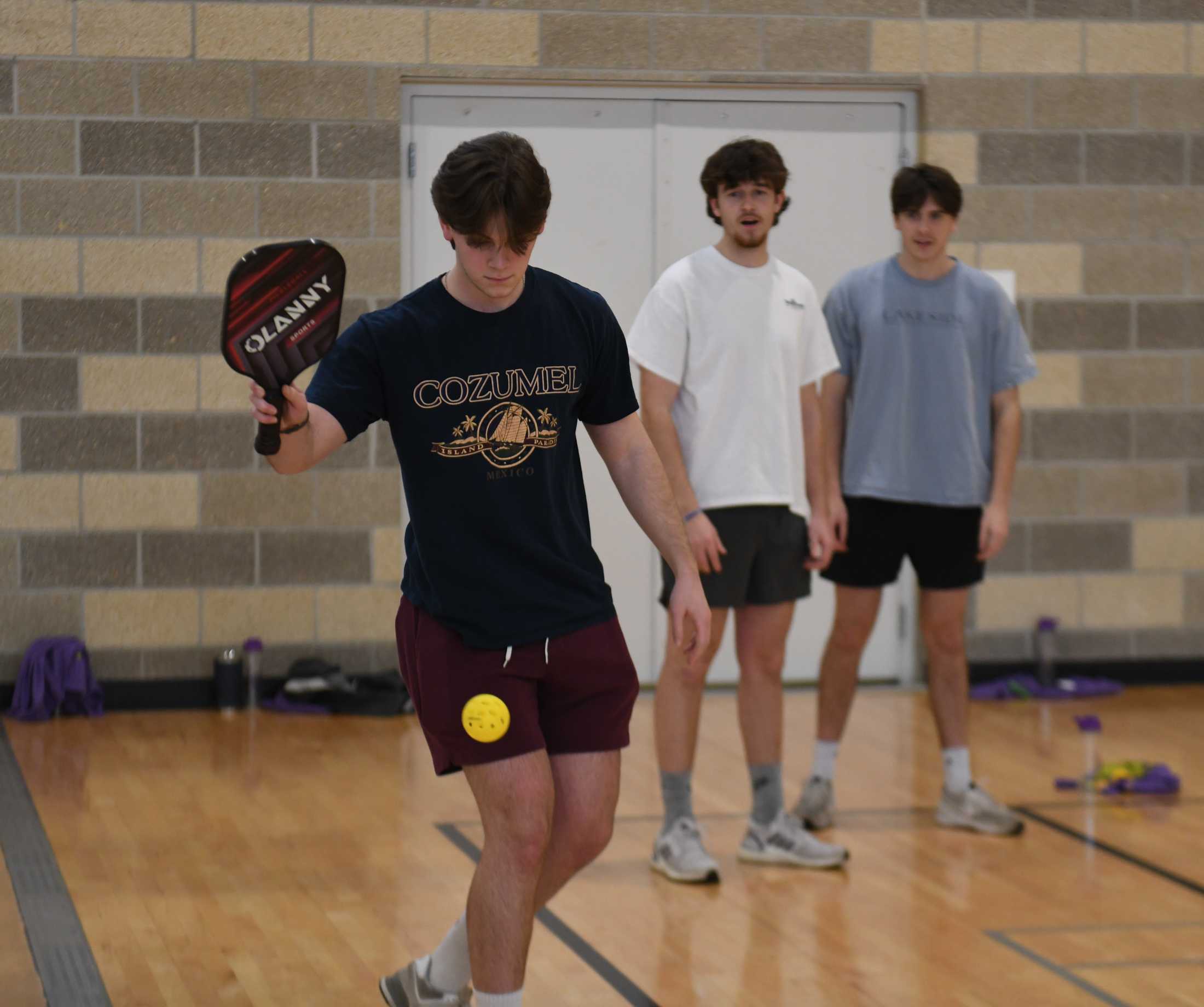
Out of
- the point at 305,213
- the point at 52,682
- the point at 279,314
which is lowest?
the point at 52,682

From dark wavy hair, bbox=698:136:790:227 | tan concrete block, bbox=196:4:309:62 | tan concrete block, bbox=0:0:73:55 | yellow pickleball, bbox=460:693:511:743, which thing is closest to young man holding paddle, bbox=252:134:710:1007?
yellow pickleball, bbox=460:693:511:743

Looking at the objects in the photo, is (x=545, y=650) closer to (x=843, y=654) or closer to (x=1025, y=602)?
(x=843, y=654)

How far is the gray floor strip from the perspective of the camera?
2975mm

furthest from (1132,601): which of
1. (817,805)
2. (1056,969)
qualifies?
(1056,969)

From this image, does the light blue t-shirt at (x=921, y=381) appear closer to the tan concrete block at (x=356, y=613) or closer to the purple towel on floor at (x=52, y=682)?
the tan concrete block at (x=356, y=613)

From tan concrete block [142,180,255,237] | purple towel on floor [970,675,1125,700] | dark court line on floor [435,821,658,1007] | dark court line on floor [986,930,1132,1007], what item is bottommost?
dark court line on floor [435,821,658,1007]

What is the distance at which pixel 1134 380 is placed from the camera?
622 cm

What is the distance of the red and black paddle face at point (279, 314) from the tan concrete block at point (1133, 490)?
4614mm

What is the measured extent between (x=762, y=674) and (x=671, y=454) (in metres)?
0.56

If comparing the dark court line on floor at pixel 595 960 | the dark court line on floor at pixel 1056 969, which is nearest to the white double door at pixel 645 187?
the dark court line on floor at pixel 595 960

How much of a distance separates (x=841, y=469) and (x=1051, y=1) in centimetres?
278

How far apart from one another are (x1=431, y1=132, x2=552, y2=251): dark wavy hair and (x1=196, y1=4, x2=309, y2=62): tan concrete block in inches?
146

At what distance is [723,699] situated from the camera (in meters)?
5.99

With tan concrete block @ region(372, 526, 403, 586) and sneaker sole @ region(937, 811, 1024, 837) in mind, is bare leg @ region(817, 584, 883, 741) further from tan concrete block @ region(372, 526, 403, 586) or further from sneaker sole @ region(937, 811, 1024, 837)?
tan concrete block @ region(372, 526, 403, 586)
